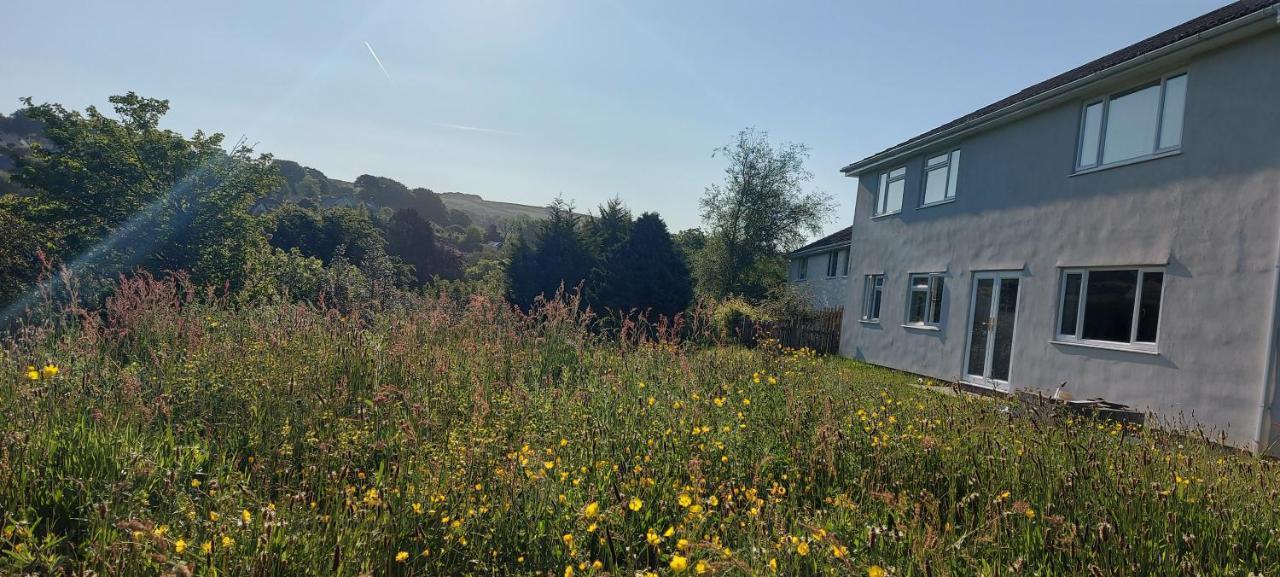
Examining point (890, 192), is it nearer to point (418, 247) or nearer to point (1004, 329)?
point (1004, 329)

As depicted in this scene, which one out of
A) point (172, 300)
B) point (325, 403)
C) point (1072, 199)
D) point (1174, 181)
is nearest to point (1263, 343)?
point (1174, 181)

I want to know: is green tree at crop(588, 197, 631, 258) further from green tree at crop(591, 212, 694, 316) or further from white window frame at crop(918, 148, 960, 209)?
white window frame at crop(918, 148, 960, 209)

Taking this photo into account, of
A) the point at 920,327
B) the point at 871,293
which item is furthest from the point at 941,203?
the point at 871,293

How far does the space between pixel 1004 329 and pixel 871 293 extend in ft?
16.1

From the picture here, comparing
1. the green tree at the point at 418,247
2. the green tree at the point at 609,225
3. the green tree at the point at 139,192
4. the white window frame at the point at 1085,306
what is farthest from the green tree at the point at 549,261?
the green tree at the point at 418,247

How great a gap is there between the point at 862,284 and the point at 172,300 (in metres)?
14.8

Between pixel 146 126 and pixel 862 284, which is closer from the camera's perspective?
pixel 862 284

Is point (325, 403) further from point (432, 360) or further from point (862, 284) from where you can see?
point (862, 284)

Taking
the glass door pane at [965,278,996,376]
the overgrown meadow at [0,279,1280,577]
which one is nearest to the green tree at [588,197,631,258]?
the glass door pane at [965,278,996,376]

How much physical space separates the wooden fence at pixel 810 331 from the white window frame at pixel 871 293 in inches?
70.4

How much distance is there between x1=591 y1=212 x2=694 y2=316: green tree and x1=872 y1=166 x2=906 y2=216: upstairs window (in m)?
6.67

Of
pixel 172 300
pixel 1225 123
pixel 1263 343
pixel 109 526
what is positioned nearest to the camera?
pixel 109 526

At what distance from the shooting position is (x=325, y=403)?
4.32 meters

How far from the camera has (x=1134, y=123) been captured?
991cm
